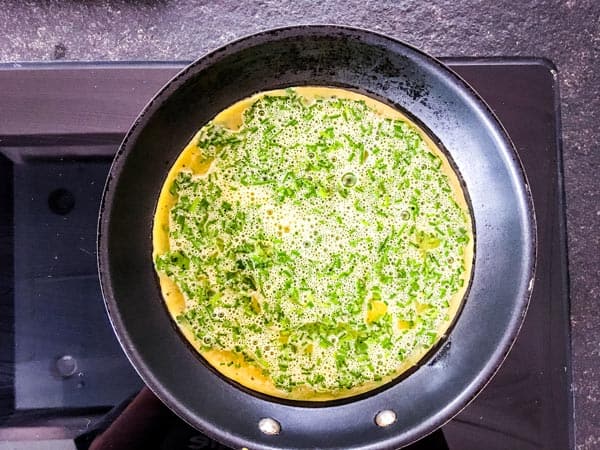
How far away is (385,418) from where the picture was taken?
0.92 metres

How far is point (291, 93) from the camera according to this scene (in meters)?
0.95

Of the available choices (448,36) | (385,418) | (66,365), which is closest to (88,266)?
(66,365)

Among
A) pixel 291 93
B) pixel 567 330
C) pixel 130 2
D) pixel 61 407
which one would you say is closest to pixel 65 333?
pixel 61 407

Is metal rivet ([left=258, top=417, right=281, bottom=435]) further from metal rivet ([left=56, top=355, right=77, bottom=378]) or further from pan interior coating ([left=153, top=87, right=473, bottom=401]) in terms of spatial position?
metal rivet ([left=56, top=355, right=77, bottom=378])

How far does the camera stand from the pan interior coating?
37.5 inches

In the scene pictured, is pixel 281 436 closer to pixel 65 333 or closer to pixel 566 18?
pixel 65 333

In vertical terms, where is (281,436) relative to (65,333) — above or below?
below

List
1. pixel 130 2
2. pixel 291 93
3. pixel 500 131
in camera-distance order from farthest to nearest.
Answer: pixel 130 2 < pixel 291 93 < pixel 500 131

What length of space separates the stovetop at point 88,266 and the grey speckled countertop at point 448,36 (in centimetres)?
27

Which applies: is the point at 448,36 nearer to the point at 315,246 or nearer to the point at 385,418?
the point at 315,246

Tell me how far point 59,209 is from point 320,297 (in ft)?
→ 1.24

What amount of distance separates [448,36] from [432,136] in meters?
0.36

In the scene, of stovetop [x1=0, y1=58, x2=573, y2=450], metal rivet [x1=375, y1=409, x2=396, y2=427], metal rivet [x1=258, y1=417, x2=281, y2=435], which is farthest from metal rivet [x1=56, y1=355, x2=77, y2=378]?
metal rivet [x1=375, y1=409, x2=396, y2=427]

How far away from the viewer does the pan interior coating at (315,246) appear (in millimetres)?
952
